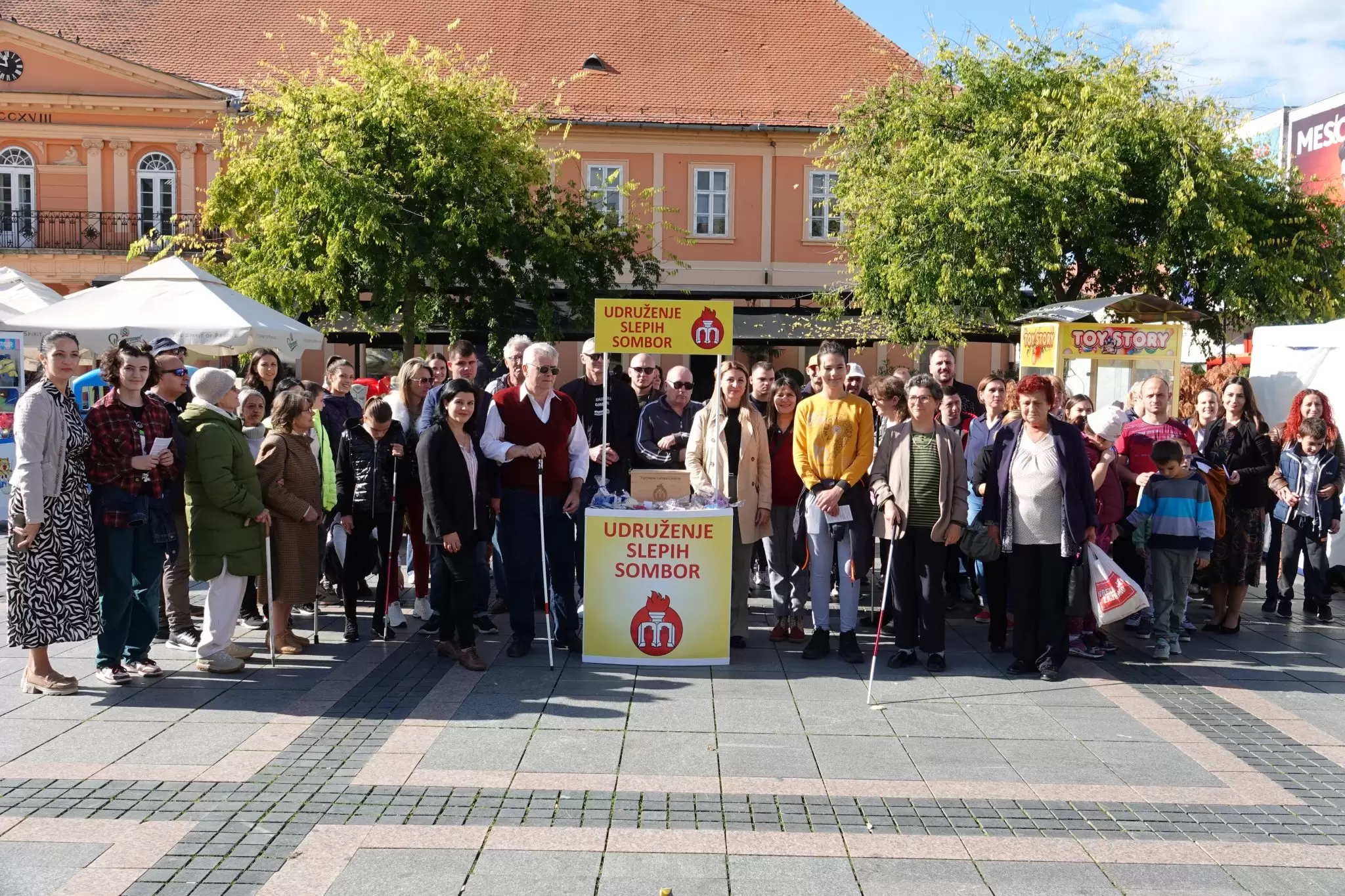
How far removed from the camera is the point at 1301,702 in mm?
6738

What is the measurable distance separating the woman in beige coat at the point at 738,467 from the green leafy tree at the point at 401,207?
1247cm

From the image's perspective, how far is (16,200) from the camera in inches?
1174

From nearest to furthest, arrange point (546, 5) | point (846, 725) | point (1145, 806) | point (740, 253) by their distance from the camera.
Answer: point (1145, 806)
point (846, 725)
point (740, 253)
point (546, 5)

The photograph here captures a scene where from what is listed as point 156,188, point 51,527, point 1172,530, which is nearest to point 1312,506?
point 1172,530

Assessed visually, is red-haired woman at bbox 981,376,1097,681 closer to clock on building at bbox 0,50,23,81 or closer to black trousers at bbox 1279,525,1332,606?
black trousers at bbox 1279,525,1332,606

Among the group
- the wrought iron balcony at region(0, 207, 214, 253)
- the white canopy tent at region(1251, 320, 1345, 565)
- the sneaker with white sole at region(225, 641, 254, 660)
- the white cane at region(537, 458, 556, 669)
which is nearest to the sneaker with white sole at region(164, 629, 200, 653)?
the sneaker with white sole at region(225, 641, 254, 660)

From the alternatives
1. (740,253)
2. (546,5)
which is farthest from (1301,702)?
(546,5)

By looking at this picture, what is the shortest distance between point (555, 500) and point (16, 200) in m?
28.4

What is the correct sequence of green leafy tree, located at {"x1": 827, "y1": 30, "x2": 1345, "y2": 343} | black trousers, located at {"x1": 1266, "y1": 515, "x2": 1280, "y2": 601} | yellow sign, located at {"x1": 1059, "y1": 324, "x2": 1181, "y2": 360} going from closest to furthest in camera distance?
1. black trousers, located at {"x1": 1266, "y1": 515, "x2": 1280, "y2": 601}
2. yellow sign, located at {"x1": 1059, "y1": 324, "x2": 1181, "y2": 360}
3. green leafy tree, located at {"x1": 827, "y1": 30, "x2": 1345, "y2": 343}

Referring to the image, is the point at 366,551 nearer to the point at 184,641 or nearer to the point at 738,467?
the point at 184,641

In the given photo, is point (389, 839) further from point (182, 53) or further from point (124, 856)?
point (182, 53)

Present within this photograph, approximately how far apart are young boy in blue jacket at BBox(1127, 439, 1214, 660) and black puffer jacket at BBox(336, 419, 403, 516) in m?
5.20

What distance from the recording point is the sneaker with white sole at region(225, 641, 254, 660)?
7023 millimetres

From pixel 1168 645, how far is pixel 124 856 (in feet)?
21.1
